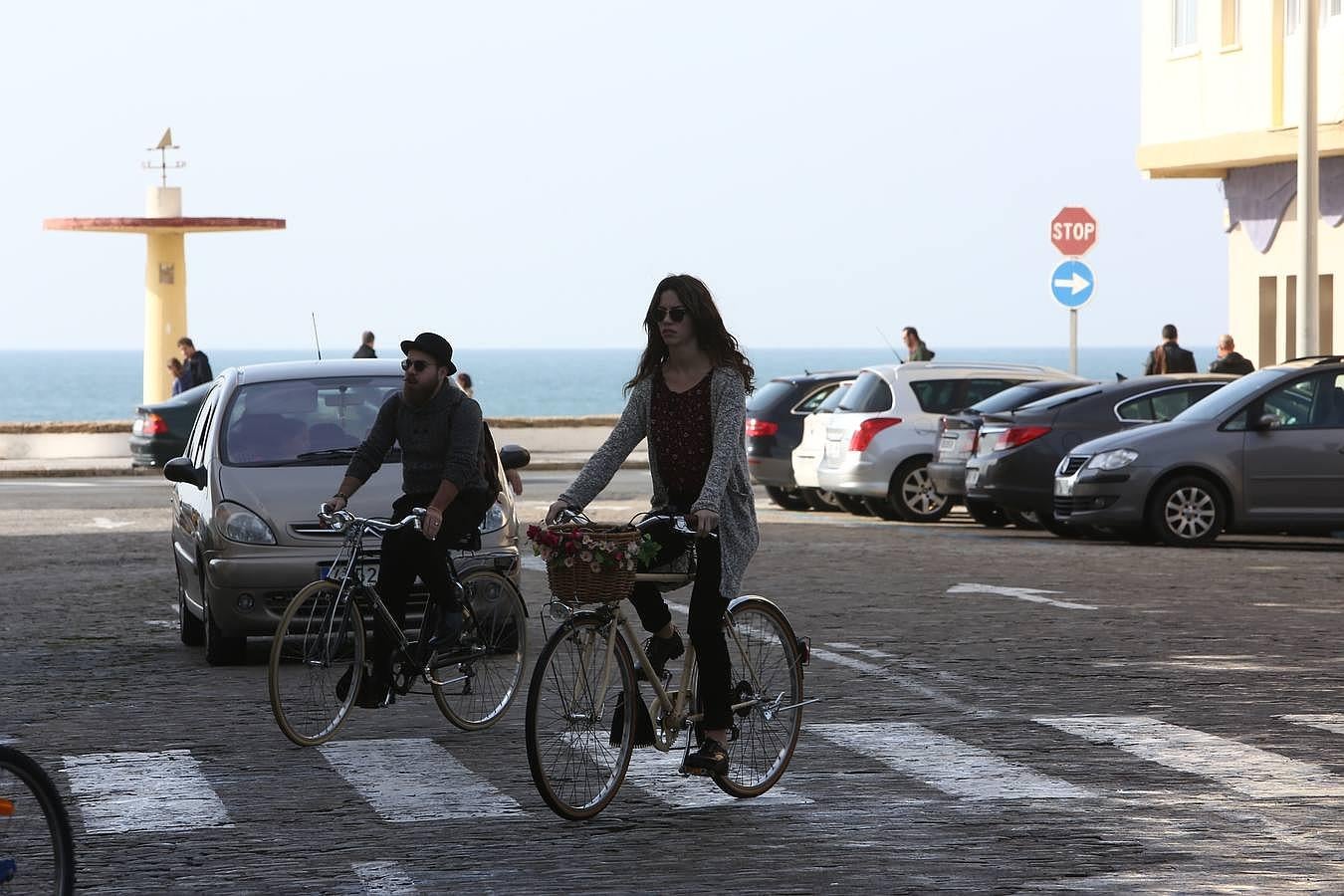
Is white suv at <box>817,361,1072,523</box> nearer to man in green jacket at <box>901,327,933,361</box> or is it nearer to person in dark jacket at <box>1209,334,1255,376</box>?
person in dark jacket at <box>1209,334,1255,376</box>

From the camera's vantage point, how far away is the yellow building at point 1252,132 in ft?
100

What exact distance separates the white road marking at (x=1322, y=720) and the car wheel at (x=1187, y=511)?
31.8 ft

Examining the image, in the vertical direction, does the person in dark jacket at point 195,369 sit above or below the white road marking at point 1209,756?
above

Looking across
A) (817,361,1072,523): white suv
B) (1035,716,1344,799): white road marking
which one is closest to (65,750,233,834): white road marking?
(1035,716,1344,799): white road marking

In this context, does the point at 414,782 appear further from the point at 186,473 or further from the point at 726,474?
the point at 186,473

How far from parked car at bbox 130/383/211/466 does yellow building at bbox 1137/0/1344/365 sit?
1384cm

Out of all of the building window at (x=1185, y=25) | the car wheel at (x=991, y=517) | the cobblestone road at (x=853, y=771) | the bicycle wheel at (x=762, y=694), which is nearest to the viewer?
the cobblestone road at (x=853, y=771)

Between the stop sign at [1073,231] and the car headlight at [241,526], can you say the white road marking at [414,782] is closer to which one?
the car headlight at [241,526]

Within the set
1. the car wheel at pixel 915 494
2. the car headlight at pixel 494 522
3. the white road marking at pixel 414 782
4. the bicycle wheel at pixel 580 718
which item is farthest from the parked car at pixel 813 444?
the bicycle wheel at pixel 580 718

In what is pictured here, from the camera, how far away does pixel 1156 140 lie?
Answer: 33875mm

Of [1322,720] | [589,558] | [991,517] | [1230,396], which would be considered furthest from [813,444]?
[589,558]

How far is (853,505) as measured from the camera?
81.0 ft

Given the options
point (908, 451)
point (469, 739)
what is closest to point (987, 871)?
point (469, 739)

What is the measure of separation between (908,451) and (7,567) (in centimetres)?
889
